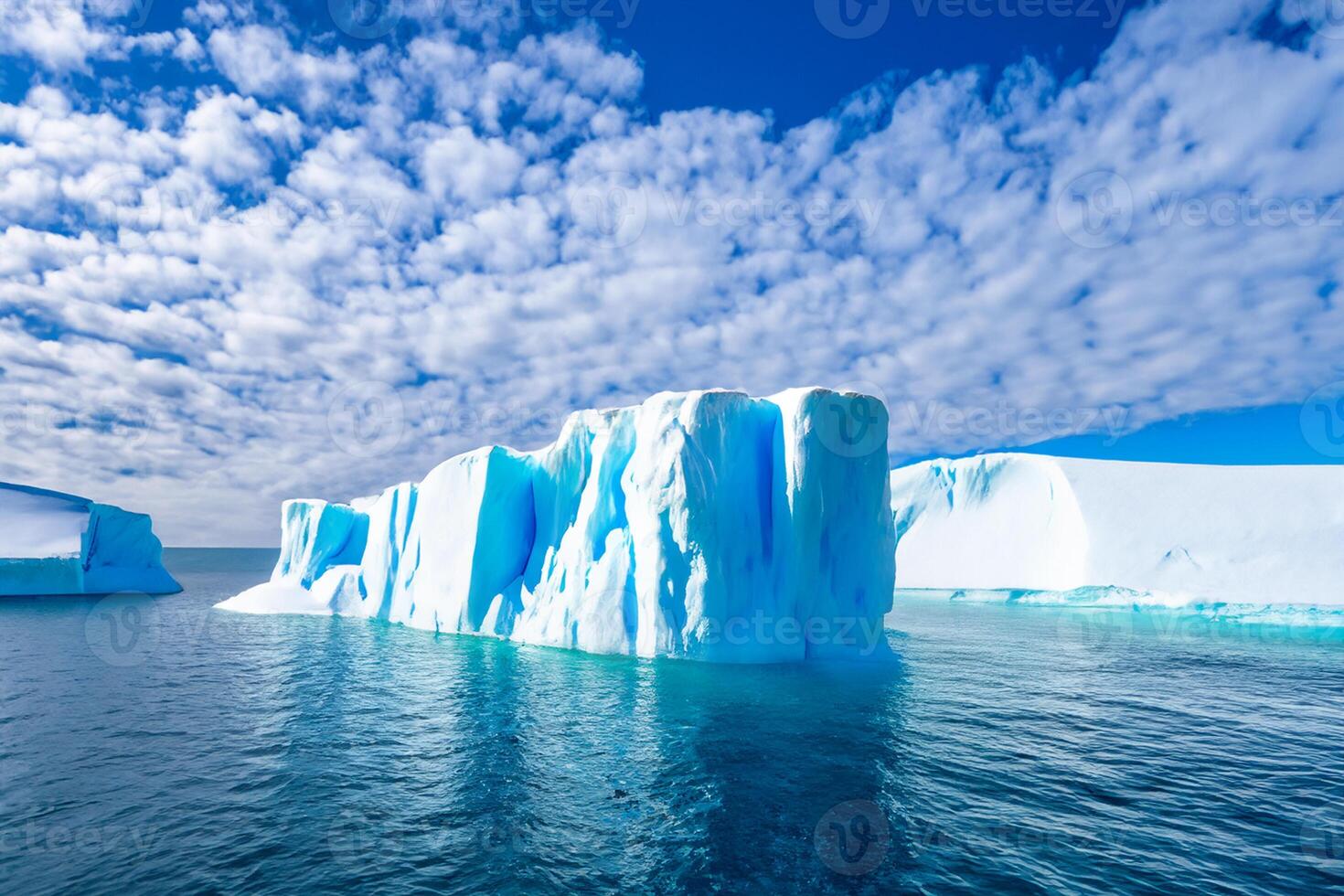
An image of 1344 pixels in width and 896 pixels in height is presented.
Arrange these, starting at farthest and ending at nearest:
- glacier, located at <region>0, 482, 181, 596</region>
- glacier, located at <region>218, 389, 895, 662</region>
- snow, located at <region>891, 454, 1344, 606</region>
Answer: glacier, located at <region>0, 482, 181, 596</region> → snow, located at <region>891, 454, 1344, 606</region> → glacier, located at <region>218, 389, 895, 662</region>

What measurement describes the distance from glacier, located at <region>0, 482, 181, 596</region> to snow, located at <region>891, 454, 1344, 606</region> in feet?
182

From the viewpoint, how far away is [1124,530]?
3616 centimetres

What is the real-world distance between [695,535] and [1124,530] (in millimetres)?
32123

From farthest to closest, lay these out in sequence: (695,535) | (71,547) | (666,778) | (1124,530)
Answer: (71,547), (1124,530), (695,535), (666,778)

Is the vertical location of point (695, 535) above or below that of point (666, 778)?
above

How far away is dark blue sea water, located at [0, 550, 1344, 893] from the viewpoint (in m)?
6.44

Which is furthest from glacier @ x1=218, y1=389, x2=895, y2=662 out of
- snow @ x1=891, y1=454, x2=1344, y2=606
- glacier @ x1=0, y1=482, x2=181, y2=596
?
glacier @ x1=0, y1=482, x2=181, y2=596

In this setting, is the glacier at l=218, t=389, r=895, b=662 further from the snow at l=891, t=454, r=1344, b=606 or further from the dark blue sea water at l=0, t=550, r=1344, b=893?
the snow at l=891, t=454, r=1344, b=606

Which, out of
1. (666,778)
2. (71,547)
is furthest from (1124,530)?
(71,547)

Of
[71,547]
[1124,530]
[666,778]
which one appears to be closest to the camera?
[666,778]

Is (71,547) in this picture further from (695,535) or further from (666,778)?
(666,778)

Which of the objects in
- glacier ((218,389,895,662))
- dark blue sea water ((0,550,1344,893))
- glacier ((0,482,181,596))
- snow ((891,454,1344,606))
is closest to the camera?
dark blue sea water ((0,550,1344,893))

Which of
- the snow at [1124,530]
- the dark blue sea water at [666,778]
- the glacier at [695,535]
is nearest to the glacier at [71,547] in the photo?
the dark blue sea water at [666,778]

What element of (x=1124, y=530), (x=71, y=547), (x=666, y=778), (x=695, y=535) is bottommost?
(x=666, y=778)
